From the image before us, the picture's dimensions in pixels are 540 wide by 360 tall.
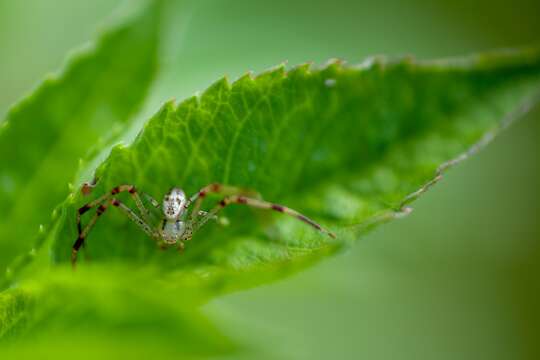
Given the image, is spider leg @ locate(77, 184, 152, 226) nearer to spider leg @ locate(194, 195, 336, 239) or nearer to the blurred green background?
spider leg @ locate(194, 195, 336, 239)

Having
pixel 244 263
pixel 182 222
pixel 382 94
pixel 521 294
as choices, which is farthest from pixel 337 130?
pixel 521 294

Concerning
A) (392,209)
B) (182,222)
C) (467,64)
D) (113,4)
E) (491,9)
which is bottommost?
(392,209)

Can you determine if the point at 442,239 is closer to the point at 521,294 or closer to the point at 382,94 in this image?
the point at 521,294

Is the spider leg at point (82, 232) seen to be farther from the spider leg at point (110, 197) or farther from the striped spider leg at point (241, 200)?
the striped spider leg at point (241, 200)

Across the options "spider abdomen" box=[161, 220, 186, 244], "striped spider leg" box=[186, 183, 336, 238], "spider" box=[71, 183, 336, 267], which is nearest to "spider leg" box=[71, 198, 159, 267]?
"spider" box=[71, 183, 336, 267]

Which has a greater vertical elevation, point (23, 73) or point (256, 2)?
point (256, 2)

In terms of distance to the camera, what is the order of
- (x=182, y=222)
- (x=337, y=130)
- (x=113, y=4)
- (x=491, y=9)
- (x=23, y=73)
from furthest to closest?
(x=491, y=9), (x=113, y=4), (x=23, y=73), (x=182, y=222), (x=337, y=130)

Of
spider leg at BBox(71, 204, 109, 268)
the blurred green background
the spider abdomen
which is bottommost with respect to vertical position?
spider leg at BBox(71, 204, 109, 268)
